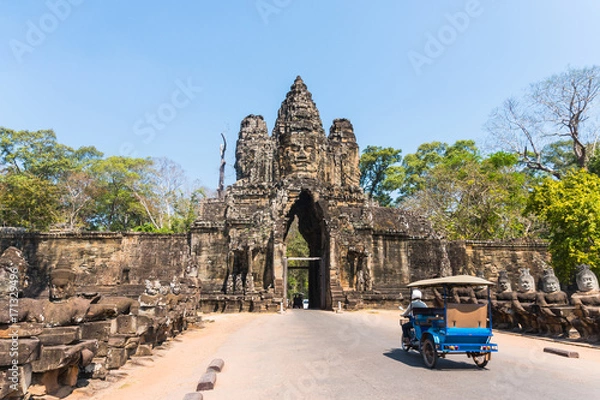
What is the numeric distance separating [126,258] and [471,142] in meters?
39.1

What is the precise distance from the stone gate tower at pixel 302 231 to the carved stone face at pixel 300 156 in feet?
0.23

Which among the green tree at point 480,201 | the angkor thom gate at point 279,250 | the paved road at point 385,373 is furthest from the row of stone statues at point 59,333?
the green tree at point 480,201

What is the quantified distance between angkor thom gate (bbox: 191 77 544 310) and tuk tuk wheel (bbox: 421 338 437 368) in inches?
618

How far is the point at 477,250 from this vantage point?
26.6 meters

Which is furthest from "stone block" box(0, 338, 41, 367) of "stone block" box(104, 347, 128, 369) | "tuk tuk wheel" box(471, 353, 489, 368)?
"tuk tuk wheel" box(471, 353, 489, 368)

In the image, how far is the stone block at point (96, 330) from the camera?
667 centimetres

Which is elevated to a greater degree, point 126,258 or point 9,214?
point 9,214

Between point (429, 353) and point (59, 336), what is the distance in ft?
18.7

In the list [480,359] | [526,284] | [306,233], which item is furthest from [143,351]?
[306,233]

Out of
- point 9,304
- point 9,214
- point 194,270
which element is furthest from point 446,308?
point 9,214

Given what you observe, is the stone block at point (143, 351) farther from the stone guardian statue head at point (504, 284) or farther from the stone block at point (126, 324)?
the stone guardian statue head at point (504, 284)

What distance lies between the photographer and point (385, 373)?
649 cm

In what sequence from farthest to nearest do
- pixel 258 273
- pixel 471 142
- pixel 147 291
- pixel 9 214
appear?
pixel 471 142, pixel 9 214, pixel 258 273, pixel 147 291

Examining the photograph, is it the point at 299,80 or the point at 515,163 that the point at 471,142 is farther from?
the point at 299,80
